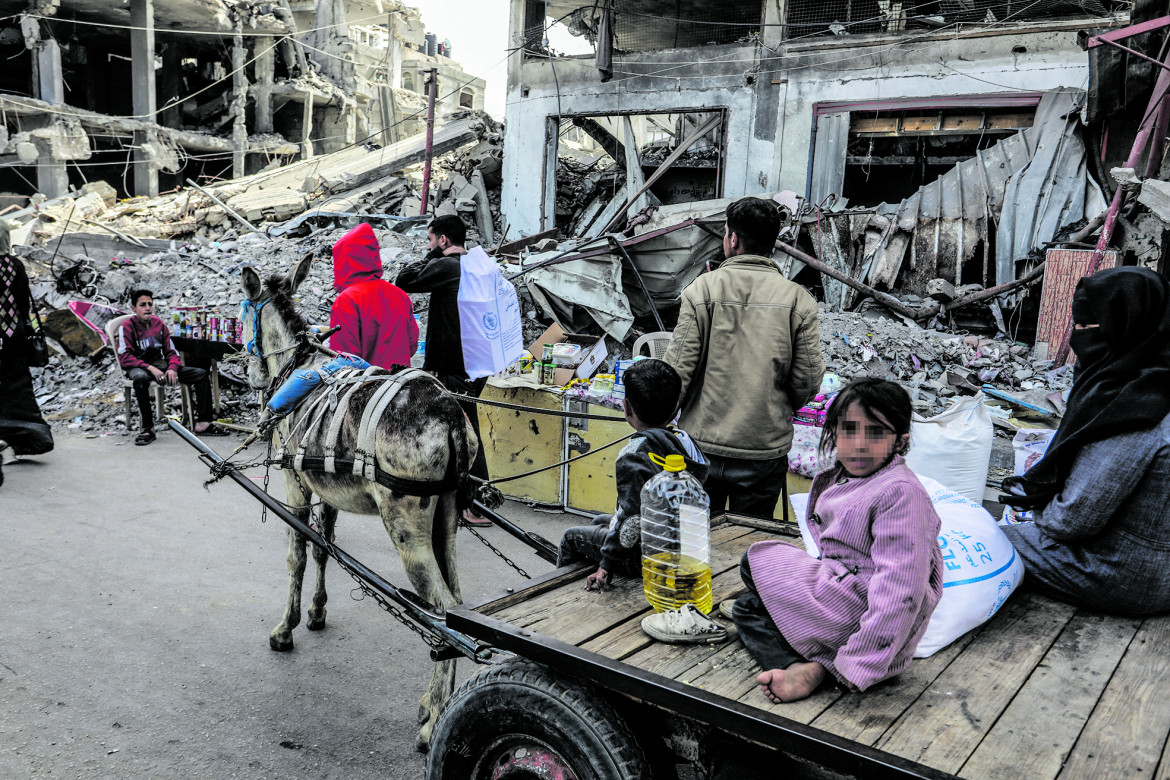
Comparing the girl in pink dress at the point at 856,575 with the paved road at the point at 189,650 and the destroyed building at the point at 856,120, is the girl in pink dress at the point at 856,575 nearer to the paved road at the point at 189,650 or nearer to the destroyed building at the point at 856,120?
the paved road at the point at 189,650

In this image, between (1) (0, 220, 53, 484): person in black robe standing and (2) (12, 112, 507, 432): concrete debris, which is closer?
(1) (0, 220, 53, 484): person in black robe standing

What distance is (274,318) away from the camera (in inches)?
159

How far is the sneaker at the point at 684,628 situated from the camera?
2.20 metres

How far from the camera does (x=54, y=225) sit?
1549 cm

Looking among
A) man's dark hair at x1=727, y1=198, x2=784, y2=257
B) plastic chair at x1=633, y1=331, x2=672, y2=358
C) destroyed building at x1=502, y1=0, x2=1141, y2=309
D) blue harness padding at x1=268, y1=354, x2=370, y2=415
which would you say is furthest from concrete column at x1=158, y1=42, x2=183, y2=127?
man's dark hair at x1=727, y1=198, x2=784, y2=257

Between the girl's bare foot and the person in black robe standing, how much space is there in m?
7.54

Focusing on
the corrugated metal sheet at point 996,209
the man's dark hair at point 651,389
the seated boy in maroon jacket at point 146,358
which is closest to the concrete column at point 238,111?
the seated boy in maroon jacket at point 146,358

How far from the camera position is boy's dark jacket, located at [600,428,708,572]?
99.9 inches

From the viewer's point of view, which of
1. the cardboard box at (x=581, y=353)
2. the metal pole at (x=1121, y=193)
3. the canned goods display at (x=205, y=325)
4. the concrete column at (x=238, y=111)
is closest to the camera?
the cardboard box at (x=581, y=353)

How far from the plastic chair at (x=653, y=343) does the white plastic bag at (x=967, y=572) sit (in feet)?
13.2

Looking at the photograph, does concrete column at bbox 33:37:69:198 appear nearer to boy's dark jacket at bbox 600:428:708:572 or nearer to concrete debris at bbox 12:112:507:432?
concrete debris at bbox 12:112:507:432

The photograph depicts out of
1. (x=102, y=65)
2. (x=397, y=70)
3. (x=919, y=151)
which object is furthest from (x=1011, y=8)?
(x=397, y=70)

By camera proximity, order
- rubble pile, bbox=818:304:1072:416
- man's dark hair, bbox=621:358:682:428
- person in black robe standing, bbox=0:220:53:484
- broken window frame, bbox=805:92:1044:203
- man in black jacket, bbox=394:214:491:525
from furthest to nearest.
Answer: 1. broken window frame, bbox=805:92:1044:203
2. rubble pile, bbox=818:304:1072:416
3. person in black robe standing, bbox=0:220:53:484
4. man in black jacket, bbox=394:214:491:525
5. man's dark hair, bbox=621:358:682:428

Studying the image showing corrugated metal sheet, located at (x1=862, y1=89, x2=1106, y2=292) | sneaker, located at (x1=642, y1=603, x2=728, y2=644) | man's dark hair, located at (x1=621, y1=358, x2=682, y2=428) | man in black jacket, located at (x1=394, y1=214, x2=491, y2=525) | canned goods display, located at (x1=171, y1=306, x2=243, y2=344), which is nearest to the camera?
sneaker, located at (x1=642, y1=603, x2=728, y2=644)
